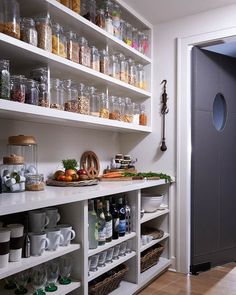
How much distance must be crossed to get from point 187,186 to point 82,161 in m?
0.95

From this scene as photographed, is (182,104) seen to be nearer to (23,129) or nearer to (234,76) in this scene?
(234,76)

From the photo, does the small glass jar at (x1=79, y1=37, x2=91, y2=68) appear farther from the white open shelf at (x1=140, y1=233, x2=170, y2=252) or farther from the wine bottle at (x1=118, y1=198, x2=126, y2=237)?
the white open shelf at (x1=140, y1=233, x2=170, y2=252)

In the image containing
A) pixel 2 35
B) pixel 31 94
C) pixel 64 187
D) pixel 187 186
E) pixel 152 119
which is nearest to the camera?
pixel 2 35

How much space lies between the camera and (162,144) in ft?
9.18

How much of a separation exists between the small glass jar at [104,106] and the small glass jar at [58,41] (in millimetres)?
500

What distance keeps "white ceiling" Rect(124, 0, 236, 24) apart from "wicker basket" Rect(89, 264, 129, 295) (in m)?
2.06

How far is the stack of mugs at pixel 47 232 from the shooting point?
4.88 feet

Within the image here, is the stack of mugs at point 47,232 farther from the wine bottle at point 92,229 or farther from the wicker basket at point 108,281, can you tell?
the wicker basket at point 108,281

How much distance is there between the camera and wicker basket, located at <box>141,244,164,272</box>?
7.79 feet

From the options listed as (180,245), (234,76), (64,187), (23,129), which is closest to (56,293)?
(64,187)

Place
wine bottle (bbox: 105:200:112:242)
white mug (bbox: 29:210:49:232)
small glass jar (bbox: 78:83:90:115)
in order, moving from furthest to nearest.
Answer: small glass jar (bbox: 78:83:90:115) < wine bottle (bbox: 105:200:112:242) < white mug (bbox: 29:210:49:232)

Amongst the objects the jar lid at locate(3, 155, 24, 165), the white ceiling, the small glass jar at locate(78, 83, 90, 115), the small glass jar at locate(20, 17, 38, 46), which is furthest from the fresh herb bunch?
the white ceiling

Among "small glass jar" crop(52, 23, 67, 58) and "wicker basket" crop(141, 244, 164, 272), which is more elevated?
"small glass jar" crop(52, 23, 67, 58)

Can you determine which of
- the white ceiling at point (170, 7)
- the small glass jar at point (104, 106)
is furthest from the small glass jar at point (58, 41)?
the white ceiling at point (170, 7)
